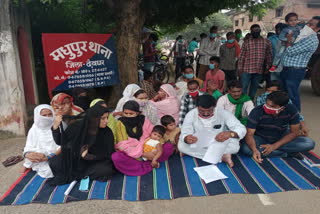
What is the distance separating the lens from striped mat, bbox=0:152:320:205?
8.70ft

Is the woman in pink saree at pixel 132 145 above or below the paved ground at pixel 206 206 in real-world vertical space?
above

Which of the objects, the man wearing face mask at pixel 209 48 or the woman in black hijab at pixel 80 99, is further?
the man wearing face mask at pixel 209 48

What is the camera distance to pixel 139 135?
3.34 meters

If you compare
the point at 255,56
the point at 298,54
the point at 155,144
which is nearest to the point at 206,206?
the point at 155,144

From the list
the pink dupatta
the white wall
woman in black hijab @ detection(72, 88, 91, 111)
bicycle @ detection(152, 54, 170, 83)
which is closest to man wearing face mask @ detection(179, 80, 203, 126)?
the pink dupatta

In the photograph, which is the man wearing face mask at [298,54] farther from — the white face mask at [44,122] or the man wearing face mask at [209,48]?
the white face mask at [44,122]

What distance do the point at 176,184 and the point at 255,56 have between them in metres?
3.10

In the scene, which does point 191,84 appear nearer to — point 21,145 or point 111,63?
point 111,63

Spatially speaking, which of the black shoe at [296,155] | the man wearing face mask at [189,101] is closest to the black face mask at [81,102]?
the man wearing face mask at [189,101]

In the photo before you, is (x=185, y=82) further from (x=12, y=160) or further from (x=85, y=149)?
(x=12, y=160)

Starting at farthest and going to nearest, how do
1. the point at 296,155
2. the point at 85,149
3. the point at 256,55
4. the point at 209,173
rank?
the point at 256,55, the point at 296,155, the point at 209,173, the point at 85,149

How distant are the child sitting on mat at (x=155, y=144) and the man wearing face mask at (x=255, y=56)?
8.25 feet

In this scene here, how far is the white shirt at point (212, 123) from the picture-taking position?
3375mm

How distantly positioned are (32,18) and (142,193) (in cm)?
464
